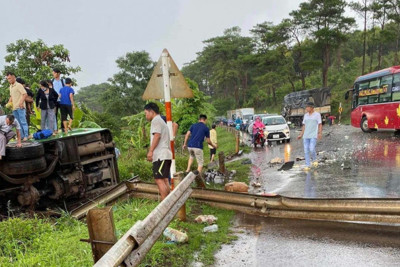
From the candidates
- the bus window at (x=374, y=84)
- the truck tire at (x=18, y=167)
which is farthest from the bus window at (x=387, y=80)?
the truck tire at (x=18, y=167)

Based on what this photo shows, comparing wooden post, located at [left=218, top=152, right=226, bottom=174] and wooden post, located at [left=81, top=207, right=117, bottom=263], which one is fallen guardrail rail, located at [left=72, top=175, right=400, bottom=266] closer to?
wooden post, located at [left=81, top=207, right=117, bottom=263]

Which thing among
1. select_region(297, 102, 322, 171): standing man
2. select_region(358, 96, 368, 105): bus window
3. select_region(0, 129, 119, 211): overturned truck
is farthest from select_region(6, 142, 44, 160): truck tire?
select_region(358, 96, 368, 105): bus window

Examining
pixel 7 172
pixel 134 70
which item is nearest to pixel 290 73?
pixel 134 70

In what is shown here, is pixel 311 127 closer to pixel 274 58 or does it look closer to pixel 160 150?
pixel 160 150

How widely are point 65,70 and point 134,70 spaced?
30.3 meters

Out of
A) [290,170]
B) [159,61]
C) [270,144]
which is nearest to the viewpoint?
[159,61]

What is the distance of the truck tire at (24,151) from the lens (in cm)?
669

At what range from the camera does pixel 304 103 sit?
3650cm

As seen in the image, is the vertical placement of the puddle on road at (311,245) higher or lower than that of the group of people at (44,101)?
lower

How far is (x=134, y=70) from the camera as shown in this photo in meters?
53.3

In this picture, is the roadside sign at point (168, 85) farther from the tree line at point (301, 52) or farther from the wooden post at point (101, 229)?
the tree line at point (301, 52)

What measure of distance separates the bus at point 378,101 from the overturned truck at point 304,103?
513 inches

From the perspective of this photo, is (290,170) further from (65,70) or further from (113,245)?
(65,70)

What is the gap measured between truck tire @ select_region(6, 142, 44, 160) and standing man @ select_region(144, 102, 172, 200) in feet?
7.89
